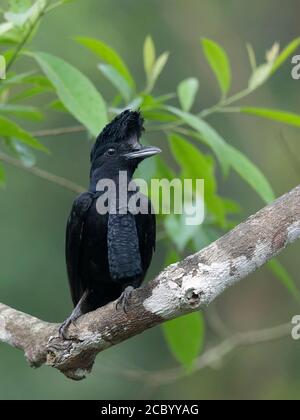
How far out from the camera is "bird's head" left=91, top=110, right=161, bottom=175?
148 inches

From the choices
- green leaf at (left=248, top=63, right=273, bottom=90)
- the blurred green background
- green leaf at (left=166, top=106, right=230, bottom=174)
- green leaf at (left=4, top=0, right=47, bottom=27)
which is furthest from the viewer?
the blurred green background

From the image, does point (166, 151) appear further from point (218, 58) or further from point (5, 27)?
point (5, 27)

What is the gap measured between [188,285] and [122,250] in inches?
36.1

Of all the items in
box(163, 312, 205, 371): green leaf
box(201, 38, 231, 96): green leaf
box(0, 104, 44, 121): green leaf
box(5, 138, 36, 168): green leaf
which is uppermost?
box(201, 38, 231, 96): green leaf

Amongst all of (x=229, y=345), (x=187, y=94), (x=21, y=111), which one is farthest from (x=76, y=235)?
(x=229, y=345)

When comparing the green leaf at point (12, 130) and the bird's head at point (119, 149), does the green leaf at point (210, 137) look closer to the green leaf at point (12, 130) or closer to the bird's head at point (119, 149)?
the bird's head at point (119, 149)

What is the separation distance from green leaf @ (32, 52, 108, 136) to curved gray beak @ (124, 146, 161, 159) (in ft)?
2.05

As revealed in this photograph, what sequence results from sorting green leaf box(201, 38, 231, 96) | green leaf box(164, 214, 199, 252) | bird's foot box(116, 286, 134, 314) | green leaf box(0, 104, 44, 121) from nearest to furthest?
bird's foot box(116, 286, 134, 314)
green leaf box(0, 104, 44, 121)
green leaf box(201, 38, 231, 96)
green leaf box(164, 214, 199, 252)

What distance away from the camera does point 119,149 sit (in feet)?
12.6

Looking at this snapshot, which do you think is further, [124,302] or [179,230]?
[179,230]

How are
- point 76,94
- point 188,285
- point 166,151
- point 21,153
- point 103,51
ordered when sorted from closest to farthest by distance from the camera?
point 188,285 < point 76,94 < point 103,51 < point 21,153 < point 166,151

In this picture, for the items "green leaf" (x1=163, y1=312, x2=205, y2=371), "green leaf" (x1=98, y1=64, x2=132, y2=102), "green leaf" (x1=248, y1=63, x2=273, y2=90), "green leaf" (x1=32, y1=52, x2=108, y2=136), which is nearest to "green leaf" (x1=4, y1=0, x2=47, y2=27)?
"green leaf" (x1=32, y1=52, x2=108, y2=136)

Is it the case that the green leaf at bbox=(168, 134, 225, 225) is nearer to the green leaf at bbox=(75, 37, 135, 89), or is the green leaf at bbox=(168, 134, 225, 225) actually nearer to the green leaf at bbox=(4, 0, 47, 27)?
the green leaf at bbox=(75, 37, 135, 89)
